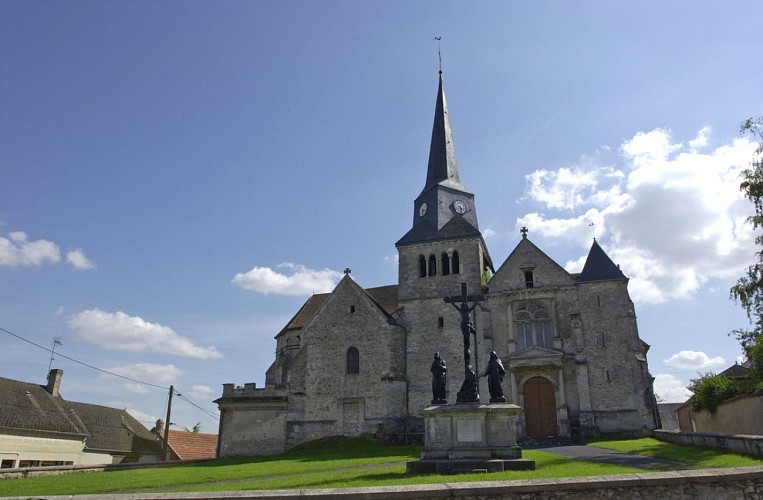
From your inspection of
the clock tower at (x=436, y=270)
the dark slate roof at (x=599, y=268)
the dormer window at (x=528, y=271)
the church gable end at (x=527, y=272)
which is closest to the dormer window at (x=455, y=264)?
the clock tower at (x=436, y=270)

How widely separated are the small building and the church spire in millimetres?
26770

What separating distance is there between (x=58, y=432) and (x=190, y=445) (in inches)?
459

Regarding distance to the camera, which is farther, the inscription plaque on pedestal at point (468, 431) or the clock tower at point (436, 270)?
the clock tower at point (436, 270)

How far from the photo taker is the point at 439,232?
3344cm

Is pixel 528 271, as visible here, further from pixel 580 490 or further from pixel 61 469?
pixel 580 490

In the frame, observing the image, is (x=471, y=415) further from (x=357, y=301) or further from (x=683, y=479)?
(x=357, y=301)

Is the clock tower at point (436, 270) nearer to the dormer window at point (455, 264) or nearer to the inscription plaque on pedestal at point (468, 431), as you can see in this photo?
the dormer window at point (455, 264)

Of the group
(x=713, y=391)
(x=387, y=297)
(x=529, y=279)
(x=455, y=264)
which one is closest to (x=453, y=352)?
(x=455, y=264)

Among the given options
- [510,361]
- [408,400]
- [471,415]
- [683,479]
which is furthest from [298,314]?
[683,479]

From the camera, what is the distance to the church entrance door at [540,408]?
93.2 ft

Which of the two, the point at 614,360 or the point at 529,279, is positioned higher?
the point at 529,279

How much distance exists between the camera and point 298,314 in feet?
136

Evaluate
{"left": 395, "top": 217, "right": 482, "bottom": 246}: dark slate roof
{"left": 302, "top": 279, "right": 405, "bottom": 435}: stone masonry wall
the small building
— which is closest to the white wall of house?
the small building

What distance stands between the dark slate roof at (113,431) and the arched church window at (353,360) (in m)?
17.9
